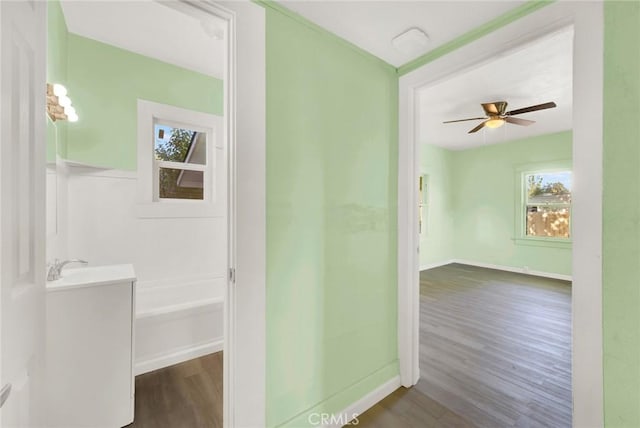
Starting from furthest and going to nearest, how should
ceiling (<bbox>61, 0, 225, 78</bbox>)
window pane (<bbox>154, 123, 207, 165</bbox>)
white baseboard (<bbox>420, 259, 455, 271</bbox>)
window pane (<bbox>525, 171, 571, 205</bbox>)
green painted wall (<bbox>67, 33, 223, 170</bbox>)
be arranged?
1. white baseboard (<bbox>420, 259, 455, 271</bbox>)
2. window pane (<bbox>525, 171, 571, 205</bbox>)
3. window pane (<bbox>154, 123, 207, 165</bbox>)
4. green painted wall (<bbox>67, 33, 223, 170</bbox>)
5. ceiling (<bbox>61, 0, 225, 78</bbox>)

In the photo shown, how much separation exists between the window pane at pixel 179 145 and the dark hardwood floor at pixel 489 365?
279 cm

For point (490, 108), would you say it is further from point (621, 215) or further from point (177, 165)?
point (177, 165)

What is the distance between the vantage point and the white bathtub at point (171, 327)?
2057mm

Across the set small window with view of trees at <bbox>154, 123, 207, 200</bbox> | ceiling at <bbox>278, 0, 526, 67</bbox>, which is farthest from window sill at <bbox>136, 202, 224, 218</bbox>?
ceiling at <bbox>278, 0, 526, 67</bbox>

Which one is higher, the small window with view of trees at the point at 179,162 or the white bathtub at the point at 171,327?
the small window with view of trees at the point at 179,162

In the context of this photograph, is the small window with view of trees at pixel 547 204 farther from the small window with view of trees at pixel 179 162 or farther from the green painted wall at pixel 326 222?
the small window with view of trees at pixel 179 162

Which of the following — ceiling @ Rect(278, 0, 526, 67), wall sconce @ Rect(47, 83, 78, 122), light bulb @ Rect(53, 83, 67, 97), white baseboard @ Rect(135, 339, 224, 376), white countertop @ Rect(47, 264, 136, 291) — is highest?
ceiling @ Rect(278, 0, 526, 67)

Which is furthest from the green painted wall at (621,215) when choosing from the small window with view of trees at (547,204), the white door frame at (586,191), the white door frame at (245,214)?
the small window with view of trees at (547,204)

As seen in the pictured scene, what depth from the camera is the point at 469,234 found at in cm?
630

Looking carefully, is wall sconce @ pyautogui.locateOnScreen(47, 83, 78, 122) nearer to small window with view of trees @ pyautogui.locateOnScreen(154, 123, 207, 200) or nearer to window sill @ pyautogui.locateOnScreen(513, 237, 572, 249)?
small window with view of trees @ pyautogui.locateOnScreen(154, 123, 207, 200)

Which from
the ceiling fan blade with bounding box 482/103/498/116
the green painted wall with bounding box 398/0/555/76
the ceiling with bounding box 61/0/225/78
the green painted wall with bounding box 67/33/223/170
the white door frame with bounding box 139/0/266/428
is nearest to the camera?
the white door frame with bounding box 139/0/266/428

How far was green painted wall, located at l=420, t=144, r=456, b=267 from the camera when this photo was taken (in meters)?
5.89

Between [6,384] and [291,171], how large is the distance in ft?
3.83

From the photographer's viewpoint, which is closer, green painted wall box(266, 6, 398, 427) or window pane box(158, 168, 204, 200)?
green painted wall box(266, 6, 398, 427)
